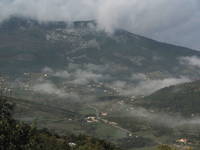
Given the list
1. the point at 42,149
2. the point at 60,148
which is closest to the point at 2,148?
the point at 42,149

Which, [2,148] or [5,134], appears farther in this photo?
[5,134]

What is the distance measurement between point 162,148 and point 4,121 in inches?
2738

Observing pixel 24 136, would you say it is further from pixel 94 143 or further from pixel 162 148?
pixel 162 148

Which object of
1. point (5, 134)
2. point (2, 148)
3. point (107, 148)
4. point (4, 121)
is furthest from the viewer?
point (107, 148)

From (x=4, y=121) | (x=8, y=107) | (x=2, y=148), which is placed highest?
(x=8, y=107)

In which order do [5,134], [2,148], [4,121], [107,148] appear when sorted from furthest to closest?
[107,148] → [4,121] → [5,134] → [2,148]

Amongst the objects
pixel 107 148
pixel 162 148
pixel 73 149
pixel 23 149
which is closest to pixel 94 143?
pixel 107 148

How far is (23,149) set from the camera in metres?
137

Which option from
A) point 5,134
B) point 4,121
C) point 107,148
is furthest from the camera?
point 107,148

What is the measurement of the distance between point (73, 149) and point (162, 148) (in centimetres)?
3922

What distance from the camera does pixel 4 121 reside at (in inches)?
6078

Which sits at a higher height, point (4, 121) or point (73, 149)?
point (4, 121)

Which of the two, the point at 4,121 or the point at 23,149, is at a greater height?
the point at 4,121

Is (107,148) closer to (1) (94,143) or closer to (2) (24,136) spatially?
(1) (94,143)
